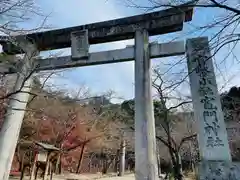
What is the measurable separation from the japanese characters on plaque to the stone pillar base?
1.73 ft

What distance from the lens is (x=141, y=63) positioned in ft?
24.4

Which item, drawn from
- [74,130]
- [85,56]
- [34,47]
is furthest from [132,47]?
[74,130]

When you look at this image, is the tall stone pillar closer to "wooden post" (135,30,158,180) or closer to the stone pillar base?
the stone pillar base

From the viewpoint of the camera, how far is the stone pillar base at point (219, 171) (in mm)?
5227

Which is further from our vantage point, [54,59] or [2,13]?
[54,59]

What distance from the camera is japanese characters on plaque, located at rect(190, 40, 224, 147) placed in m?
5.92

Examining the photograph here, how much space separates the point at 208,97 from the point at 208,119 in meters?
0.60

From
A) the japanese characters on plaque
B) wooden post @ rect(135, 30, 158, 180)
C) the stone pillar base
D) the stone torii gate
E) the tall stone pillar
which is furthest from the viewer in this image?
wooden post @ rect(135, 30, 158, 180)

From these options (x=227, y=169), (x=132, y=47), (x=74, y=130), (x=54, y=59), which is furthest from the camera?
(x=74, y=130)

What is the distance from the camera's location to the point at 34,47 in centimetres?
884

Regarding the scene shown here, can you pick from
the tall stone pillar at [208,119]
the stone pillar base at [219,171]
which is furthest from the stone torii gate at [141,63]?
the stone pillar base at [219,171]

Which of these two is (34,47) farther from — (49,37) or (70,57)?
(70,57)

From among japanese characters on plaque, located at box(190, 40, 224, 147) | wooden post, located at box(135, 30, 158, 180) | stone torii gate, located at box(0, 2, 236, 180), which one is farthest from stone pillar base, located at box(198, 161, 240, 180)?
wooden post, located at box(135, 30, 158, 180)

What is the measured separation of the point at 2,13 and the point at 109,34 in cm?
427
